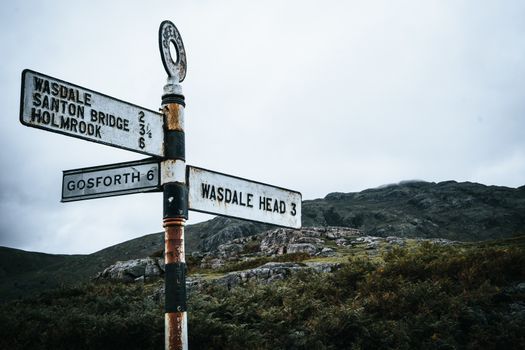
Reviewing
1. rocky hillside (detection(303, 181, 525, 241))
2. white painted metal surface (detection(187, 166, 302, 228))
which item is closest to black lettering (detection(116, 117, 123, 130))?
white painted metal surface (detection(187, 166, 302, 228))

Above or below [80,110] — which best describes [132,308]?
below

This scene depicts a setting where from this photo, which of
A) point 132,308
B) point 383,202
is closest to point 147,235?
point 383,202

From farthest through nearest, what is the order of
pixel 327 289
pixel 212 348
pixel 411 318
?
pixel 327 289
pixel 411 318
pixel 212 348

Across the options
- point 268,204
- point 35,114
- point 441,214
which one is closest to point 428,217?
point 441,214

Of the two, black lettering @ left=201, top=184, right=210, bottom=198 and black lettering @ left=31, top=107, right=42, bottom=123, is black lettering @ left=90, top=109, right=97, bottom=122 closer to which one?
black lettering @ left=31, top=107, right=42, bottom=123

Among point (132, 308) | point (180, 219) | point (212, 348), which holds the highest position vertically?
point (180, 219)

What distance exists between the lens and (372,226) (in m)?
70.2

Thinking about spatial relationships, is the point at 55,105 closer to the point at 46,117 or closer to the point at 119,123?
the point at 46,117

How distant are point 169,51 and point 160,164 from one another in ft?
3.56

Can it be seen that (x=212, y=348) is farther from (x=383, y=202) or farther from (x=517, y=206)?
(x=383, y=202)

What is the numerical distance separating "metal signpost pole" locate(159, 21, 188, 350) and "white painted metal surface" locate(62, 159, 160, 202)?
0.16m

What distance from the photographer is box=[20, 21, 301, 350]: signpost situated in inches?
144

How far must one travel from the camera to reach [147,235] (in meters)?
76.5

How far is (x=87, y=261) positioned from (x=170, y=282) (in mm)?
65034
